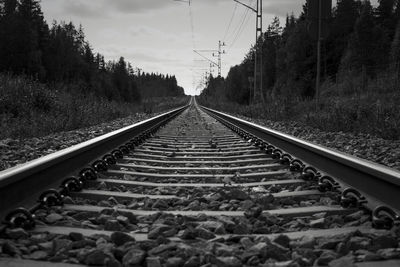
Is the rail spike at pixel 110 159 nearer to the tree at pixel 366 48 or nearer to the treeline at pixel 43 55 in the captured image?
the treeline at pixel 43 55

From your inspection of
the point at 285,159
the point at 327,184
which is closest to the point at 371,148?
the point at 285,159

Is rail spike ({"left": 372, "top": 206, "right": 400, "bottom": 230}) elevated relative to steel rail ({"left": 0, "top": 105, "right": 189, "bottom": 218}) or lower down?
lower down

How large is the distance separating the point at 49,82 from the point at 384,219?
18.0 metres

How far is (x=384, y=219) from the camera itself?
232cm

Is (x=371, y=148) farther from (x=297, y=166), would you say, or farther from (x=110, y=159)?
(x=110, y=159)

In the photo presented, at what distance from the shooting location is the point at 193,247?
2.08 metres

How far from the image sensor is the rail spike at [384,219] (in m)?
2.30

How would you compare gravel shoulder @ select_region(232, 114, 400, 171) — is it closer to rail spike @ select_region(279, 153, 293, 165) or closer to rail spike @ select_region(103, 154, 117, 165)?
rail spike @ select_region(279, 153, 293, 165)

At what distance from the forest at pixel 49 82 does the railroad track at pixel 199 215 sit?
18.4 ft

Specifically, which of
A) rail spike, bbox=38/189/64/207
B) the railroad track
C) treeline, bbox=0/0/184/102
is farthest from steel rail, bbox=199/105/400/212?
treeline, bbox=0/0/184/102

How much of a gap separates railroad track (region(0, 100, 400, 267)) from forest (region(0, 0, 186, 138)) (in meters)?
5.62

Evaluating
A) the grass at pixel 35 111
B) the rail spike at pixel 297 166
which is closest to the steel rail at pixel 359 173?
the rail spike at pixel 297 166

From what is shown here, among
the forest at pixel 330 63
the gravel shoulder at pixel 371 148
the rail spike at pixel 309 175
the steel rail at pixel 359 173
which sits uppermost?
the forest at pixel 330 63

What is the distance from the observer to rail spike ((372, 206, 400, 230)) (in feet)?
7.55
